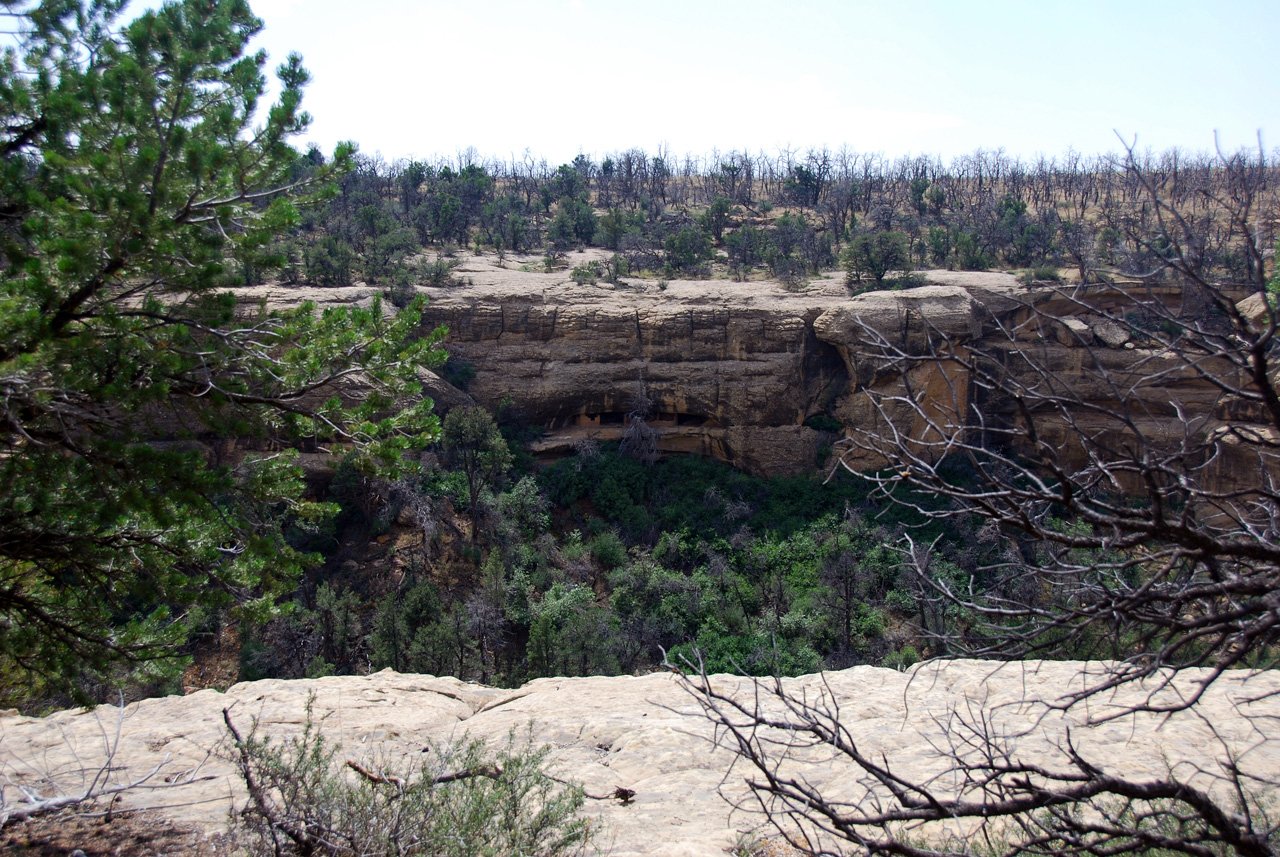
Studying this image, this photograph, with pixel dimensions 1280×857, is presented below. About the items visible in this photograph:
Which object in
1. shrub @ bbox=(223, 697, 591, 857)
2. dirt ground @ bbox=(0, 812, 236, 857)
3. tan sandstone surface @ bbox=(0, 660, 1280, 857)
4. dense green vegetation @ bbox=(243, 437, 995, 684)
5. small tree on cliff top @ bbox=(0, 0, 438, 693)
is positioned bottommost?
A: dense green vegetation @ bbox=(243, 437, 995, 684)

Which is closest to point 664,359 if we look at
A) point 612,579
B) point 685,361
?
point 685,361

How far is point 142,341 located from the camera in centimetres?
443

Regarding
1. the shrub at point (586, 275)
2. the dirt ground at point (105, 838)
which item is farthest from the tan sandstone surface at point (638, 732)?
the shrub at point (586, 275)

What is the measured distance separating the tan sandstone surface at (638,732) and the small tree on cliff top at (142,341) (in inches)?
32.2

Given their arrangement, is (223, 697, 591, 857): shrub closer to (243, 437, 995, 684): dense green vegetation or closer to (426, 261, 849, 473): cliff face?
(243, 437, 995, 684): dense green vegetation

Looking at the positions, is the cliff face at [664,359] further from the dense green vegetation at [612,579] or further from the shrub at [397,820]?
the shrub at [397,820]

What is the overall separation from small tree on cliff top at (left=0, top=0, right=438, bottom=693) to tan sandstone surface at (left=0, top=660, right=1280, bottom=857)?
0.82 meters

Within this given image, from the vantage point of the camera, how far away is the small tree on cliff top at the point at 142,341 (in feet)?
13.9

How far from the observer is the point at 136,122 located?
458 centimetres

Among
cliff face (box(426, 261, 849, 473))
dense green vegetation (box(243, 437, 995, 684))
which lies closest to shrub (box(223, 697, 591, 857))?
dense green vegetation (box(243, 437, 995, 684))

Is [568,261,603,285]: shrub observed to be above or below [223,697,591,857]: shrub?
above

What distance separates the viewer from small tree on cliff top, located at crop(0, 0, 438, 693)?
424 centimetres

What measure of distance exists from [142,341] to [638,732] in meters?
4.17

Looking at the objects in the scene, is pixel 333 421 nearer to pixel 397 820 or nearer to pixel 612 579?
pixel 397 820
